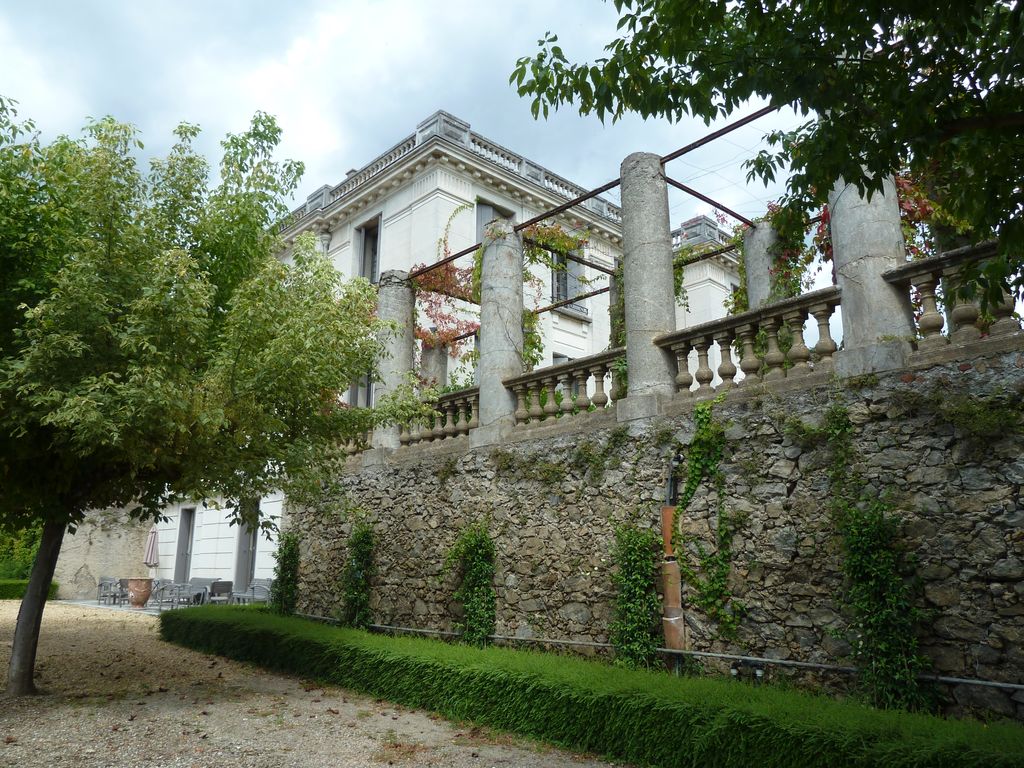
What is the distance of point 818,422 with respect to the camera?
682cm

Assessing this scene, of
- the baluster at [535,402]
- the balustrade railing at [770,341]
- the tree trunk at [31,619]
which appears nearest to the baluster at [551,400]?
the baluster at [535,402]

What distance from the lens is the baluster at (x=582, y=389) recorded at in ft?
30.0

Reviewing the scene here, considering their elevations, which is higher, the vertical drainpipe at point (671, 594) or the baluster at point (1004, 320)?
the baluster at point (1004, 320)

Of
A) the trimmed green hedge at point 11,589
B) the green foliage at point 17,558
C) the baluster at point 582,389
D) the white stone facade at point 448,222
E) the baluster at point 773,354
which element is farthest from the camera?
the green foliage at point 17,558

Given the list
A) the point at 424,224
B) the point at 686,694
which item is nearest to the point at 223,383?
the point at 686,694

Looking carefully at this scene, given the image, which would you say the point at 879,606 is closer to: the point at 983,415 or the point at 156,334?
the point at 983,415

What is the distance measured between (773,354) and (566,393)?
283 cm

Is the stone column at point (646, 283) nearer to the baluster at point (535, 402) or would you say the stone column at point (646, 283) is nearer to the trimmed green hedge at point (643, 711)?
the baluster at point (535, 402)

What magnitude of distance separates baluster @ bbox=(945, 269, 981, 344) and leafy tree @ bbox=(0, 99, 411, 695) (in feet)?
20.0

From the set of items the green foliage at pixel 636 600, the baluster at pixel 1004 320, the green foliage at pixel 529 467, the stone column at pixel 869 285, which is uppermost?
the stone column at pixel 869 285

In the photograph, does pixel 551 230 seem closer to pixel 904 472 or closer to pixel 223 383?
pixel 223 383

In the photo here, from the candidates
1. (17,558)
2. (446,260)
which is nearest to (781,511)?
(446,260)

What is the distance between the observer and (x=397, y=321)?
12.3 meters

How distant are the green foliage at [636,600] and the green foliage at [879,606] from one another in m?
1.94
